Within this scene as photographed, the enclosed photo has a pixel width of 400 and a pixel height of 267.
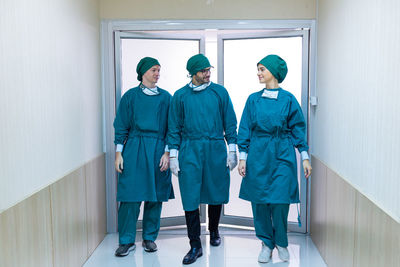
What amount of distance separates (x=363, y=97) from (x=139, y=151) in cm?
169

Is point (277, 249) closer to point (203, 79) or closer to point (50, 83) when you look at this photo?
point (203, 79)

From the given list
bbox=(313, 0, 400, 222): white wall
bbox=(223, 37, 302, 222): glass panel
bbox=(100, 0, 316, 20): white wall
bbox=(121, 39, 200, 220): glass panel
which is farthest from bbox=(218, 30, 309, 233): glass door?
bbox=(313, 0, 400, 222): white wall

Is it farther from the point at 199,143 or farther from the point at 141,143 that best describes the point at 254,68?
the point at 141,143

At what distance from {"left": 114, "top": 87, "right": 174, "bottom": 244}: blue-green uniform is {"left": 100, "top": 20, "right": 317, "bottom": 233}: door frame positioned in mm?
442

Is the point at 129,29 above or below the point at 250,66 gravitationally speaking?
above

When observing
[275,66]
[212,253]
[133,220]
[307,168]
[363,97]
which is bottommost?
[212,253]

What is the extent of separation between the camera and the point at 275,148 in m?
3.05

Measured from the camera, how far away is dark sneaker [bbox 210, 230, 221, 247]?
3.53 m

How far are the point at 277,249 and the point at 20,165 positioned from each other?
1973 mm

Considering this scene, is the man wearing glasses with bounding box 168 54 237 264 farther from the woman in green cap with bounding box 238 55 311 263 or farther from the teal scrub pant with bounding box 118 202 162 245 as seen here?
the teal scrub pant with bounding box 118 202 162 245

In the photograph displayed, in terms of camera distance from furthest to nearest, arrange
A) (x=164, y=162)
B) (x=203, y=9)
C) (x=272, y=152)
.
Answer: (x=203, y=9) < (x=164, y=162) < (x=272, y=152)

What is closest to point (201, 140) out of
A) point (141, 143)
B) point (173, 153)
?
point (173, 153)

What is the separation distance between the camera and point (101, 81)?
3732mm

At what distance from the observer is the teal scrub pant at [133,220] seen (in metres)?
3.36
